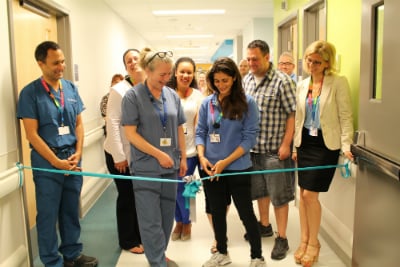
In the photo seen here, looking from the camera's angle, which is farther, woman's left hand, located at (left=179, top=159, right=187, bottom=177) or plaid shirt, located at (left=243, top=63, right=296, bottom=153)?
plaid shirt, located at (left=243, top=63, right=296, bottom=153)

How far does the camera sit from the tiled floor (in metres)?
2.96

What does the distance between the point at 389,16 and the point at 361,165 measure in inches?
32.2

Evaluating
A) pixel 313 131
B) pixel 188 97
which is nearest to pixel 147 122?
pixel 188 97

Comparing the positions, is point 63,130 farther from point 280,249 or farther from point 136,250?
point 280,249

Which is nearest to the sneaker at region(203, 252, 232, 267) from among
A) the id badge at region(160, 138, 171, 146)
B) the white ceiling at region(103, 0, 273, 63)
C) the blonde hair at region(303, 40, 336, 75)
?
the id badge at region(160, 138, 171, 146)

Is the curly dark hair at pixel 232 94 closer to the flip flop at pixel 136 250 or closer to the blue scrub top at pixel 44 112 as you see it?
the blue scrub top at pixel 44 112

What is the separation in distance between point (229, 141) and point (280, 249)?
41.9 inches

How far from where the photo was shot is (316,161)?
2.76m

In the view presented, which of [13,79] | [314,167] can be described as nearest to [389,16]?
[314,167]

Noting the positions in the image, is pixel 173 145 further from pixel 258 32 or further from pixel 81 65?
pixel 258 32

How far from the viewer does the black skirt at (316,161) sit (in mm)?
2719

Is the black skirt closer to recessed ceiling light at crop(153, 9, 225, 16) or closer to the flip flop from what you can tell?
the flip flop

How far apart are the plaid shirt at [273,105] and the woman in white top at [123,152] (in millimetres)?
954

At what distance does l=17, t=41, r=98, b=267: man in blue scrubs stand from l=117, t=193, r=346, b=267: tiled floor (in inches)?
26.4
